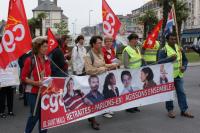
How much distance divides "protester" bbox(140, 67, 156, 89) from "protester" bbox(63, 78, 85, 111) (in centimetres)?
162

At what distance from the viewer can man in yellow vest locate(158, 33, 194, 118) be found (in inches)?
316

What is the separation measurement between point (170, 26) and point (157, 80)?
51.8 inches

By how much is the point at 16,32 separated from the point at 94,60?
5.54ft

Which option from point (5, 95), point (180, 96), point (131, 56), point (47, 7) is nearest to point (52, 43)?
point (5, 95)

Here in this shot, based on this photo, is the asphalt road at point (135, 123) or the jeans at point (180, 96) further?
the jeans at point (180, 96)

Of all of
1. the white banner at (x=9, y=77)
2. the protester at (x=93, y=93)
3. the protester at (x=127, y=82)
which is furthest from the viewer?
the white banner at (x=9, y=77)

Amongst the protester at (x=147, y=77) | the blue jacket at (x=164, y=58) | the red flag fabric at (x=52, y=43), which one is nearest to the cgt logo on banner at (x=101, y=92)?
the protester at (x=147, y=77)

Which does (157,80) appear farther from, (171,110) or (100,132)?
(100,132)

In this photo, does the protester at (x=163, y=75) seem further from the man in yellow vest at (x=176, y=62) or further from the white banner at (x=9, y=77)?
the white banner at (x=9, y=77)

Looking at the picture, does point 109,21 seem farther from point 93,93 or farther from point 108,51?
point 93,93

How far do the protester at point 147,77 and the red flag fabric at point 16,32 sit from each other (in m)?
2.73

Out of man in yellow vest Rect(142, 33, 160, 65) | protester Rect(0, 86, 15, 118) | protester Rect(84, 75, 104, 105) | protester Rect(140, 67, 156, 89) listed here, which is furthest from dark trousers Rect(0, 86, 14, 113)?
man in yellow vest Rect(142, 33, 160, 65)

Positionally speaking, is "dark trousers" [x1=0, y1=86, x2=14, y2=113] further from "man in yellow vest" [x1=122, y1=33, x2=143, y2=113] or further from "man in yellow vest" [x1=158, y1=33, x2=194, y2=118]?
"man in yellow vest" [x1=158, y1=33, x2=194, y2=118]

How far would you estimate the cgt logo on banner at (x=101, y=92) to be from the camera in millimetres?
6320
